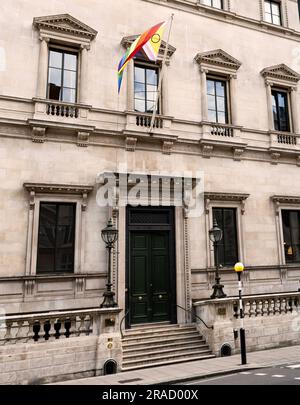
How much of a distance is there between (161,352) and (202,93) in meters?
10.7

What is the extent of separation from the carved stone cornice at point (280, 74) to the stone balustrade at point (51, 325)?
13302 mm

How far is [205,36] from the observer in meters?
16.0

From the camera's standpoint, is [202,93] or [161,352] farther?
[202,93]

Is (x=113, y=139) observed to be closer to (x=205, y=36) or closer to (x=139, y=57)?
(x=139, y=57)

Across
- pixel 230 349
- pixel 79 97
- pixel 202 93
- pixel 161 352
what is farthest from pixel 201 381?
pixel 202 93

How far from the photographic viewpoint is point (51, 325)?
955cm

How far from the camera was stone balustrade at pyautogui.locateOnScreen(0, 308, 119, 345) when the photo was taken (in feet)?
29.5

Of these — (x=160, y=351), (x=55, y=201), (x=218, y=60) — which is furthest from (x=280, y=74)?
(x=160, y=351)

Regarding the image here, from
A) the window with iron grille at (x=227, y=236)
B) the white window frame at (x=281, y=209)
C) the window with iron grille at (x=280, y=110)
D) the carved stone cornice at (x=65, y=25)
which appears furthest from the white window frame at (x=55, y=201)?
the window with iron grille at (x=280, y=110)

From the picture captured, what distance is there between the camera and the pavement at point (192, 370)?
353 inches

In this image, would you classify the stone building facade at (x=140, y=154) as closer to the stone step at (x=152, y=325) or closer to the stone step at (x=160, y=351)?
the stone step at (x=152, y=325)

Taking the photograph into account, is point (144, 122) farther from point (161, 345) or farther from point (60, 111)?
point (161, 345)

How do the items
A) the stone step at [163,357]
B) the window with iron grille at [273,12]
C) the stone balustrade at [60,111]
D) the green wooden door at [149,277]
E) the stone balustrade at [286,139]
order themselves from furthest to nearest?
1. the window with iron grille at [273,12]
2. the stone balustrade at [286,139]
3. the green wooden door at [149,277]
4. the stone balustrade at [60,111]
5. the stone step at [163,357]

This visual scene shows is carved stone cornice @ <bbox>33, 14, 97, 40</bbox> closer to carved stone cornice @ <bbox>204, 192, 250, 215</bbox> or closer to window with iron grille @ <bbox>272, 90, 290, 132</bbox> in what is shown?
carved stone cornice @ <bbox>204, 192, 250, 215</bbox>
